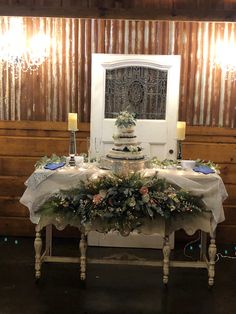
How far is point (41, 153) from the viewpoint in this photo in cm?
508

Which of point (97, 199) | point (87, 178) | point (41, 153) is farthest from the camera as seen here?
point (41, 153)

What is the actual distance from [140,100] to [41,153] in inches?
49.7

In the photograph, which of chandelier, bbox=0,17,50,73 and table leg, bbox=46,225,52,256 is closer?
table leg, bbox=46,225,52,256

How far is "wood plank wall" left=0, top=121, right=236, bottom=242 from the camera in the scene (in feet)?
16.4

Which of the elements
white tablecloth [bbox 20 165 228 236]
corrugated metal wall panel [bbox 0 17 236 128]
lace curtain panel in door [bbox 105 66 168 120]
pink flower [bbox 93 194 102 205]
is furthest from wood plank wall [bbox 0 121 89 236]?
pink flower [bbox 93 194 102 205]

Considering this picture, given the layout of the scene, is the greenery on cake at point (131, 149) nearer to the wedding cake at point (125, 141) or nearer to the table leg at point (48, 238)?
the wedding cake at point (125, 141)

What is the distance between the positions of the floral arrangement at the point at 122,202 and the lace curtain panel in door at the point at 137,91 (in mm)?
1182

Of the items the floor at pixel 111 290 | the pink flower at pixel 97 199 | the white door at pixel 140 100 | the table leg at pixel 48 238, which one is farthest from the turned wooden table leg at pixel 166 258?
the table leg at pixel 48 238

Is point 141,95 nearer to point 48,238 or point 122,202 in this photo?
point 122,202

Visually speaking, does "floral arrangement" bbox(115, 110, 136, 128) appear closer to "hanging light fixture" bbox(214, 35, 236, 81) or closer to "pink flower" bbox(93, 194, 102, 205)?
"pink flower" bbox(93, 194, 102, 205)

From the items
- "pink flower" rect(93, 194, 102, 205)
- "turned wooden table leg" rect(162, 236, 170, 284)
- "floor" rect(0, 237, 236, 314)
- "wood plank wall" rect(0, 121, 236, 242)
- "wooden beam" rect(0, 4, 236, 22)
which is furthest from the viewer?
"wood plank wall" rect(0, 121, 236, 242)

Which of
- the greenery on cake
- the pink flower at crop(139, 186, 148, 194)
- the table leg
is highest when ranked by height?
the greenery on cake

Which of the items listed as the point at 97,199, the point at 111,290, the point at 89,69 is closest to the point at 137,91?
the point at 89,69

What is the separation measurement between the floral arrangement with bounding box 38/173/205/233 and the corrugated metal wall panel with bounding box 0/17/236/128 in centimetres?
132
